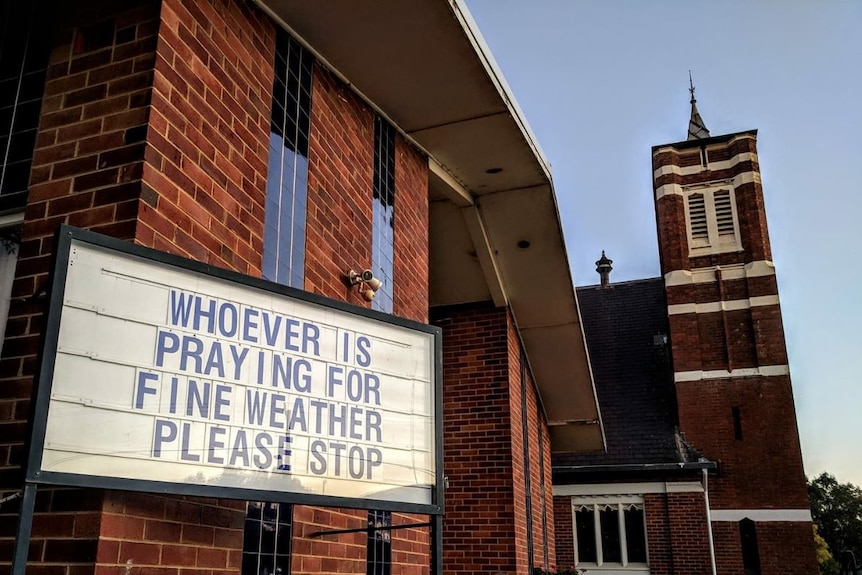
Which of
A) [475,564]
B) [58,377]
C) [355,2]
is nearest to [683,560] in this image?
[475,564]

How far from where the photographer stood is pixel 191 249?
3.69 meters

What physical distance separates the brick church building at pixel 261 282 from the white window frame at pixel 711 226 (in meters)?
15.8

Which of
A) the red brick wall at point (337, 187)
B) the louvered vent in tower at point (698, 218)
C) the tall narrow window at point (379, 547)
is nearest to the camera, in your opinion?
the red brick wall at point (337, 187)

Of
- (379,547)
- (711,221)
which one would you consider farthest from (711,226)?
(379,547)

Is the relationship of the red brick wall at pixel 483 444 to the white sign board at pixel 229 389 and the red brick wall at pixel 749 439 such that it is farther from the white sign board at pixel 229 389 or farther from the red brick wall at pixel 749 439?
the red brick wall at pixel 749 439

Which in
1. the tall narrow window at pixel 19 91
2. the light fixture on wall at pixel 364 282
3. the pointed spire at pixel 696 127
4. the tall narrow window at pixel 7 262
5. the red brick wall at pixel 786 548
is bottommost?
the red brick wall at pixel 786 548

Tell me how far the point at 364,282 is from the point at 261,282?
2020 millimetres

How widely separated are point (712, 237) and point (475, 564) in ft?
58.5

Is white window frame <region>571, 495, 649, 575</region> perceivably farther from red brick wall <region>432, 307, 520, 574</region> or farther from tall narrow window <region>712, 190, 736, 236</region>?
red brick wall <region>432, 307, 520, 574</region>

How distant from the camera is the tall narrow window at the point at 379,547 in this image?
5391mm

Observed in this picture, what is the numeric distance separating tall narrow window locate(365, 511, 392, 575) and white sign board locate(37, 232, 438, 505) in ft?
5.08

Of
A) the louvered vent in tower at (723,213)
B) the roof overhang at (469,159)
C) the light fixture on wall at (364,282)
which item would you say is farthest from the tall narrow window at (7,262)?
the louvered vent in tower at (723,213)

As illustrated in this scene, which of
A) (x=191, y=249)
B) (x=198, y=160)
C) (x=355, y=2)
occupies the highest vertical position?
(x=355, y=2)

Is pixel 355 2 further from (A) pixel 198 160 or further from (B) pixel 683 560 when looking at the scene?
(B) pixel 683 560
